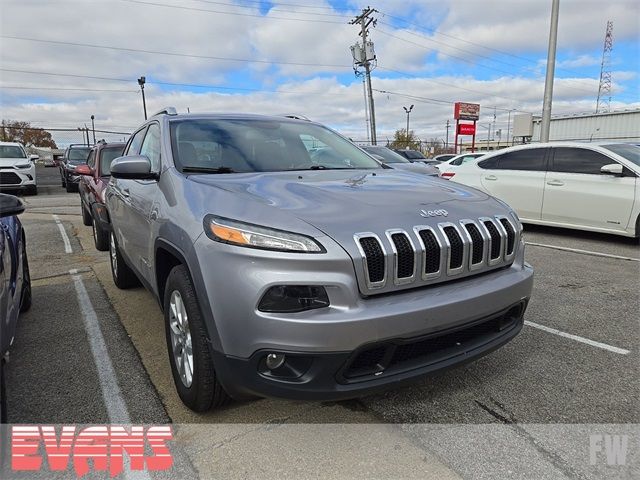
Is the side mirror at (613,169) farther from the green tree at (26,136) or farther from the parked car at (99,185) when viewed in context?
the green tree at (26,136)

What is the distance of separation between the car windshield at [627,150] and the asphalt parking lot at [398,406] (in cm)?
372

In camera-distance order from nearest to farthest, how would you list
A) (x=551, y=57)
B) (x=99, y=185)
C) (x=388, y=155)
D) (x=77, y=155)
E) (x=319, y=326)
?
(x=319, y=326) → (x=99, y=185) → (x=388, y=155) → (x=551, y=57) → (x=77, y=155)

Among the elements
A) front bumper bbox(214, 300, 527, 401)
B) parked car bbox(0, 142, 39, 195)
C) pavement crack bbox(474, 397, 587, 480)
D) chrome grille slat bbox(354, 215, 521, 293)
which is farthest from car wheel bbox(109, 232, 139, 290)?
parked car bbox(0, 142, 39, 195)

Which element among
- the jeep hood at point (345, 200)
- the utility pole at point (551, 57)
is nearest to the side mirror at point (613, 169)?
the jeep hood at point (345, 200)

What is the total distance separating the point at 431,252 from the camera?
2295mm

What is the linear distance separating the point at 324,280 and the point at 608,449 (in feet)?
5.41

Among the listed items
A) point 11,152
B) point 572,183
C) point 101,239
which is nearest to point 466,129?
point 11,152

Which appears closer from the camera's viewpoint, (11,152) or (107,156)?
(107,156)

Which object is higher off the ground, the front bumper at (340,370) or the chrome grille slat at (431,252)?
the chrome grille slat at (431,252)

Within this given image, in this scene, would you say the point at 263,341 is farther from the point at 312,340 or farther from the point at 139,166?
the point at 139,166

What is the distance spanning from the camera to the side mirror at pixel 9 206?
2.49 metres

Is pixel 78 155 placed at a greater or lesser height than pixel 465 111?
lesser

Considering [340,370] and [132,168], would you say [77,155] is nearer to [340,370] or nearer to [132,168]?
[132,168]

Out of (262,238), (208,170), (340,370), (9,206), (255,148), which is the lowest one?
(340,370)
